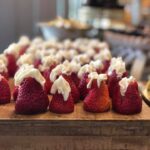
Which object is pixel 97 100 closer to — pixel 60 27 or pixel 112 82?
pixel 112 82

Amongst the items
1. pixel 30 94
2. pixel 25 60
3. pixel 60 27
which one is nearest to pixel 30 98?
pixel 30 94

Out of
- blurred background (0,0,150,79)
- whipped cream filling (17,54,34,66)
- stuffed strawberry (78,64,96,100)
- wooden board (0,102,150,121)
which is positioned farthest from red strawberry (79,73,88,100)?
blurred background (0,0,150,79)

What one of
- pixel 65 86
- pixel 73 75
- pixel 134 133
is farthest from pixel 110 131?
pixel 73 75

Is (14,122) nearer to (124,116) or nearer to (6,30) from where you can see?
(124,116)

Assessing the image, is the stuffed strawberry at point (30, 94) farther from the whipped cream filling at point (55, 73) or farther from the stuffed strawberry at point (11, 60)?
the stuffed strawberry at point (11, 60)

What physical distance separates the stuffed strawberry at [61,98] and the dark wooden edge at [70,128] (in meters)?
0.06

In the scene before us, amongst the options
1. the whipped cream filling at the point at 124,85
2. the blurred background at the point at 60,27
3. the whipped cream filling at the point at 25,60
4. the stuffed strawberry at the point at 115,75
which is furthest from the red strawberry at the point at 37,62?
the blurred background at the point at 60,27

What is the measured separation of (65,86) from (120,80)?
0.19m

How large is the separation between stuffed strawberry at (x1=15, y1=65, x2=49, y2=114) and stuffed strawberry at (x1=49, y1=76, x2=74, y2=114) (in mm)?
30

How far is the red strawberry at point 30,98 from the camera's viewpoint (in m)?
0.95

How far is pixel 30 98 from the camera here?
947 mm

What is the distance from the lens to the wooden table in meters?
0.91

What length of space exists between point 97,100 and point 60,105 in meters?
0.10

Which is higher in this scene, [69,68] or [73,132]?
[69,68]
